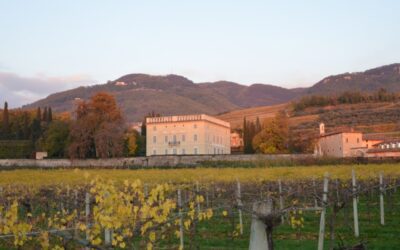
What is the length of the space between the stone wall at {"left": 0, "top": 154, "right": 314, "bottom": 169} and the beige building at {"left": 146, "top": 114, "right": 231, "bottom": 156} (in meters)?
21.3

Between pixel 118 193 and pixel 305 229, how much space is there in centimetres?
1486

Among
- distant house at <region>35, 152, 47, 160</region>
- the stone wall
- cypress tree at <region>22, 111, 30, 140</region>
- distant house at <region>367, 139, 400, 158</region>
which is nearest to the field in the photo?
the stone wall

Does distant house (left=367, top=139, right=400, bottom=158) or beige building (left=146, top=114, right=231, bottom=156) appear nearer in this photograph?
distant house (left=367, top=139, right=400, bottom=158)

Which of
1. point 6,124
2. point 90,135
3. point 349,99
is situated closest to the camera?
point 90,135

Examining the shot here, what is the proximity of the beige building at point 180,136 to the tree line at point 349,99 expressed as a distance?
76.8 meters

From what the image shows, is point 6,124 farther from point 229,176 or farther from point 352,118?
point 352,118

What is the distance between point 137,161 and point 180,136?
82.4 feet

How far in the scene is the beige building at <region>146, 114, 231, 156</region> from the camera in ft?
333

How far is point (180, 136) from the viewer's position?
10331 cm

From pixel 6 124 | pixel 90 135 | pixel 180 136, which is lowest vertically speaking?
pixel 90 135

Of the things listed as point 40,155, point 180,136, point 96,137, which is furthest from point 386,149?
point 40,155

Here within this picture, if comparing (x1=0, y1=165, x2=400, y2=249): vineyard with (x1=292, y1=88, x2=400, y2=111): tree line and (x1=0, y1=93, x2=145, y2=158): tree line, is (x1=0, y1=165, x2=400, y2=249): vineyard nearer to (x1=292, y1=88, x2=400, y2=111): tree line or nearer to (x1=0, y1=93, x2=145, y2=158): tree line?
(x1=0, y1=93, x2=145, y2=158): tree line

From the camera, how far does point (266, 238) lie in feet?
18.5

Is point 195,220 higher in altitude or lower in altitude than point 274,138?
lower
